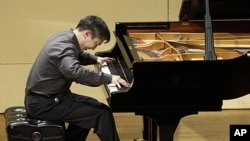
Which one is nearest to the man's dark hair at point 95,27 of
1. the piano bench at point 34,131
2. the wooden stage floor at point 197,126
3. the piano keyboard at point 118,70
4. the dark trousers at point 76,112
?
the piano keyboard at point 118,70

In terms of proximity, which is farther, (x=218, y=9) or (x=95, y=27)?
(x=218, y=9)

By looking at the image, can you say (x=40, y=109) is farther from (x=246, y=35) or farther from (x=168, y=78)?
(x=246, y=35)

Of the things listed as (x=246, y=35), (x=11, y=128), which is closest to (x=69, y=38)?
(x=11, y=128)

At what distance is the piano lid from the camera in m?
3.73

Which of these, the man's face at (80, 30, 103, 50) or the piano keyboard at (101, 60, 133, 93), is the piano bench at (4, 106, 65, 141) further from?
the man's face at (80, 30, 103, 50)

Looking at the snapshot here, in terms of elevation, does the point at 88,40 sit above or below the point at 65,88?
above

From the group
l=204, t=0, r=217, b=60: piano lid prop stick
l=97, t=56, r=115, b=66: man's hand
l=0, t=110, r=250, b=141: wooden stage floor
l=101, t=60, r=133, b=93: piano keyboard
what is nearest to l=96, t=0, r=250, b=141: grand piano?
l=204, t=0, r=217, b=60: piano lid prop stick

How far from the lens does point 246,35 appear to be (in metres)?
3.83

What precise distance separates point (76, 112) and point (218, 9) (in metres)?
1.38

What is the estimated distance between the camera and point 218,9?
3877mm

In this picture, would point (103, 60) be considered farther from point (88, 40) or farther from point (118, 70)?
point (88, 40)

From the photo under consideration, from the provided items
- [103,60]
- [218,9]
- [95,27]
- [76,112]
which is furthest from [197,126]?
[95,27]

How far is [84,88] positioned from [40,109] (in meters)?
1.97

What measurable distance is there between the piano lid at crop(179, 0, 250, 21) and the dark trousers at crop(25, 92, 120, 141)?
101 centimetres
